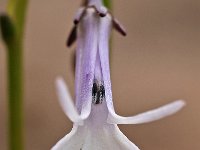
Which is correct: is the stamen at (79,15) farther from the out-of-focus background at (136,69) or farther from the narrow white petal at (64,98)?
the out-of-focus background at (136,69)

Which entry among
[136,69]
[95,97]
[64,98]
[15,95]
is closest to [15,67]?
[15,95]

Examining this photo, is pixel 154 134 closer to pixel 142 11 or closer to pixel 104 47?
pixel 142 11

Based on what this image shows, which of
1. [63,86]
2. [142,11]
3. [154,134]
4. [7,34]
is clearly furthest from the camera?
[142,11]

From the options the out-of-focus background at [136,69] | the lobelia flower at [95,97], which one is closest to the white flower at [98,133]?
the lobelia flower at [95,97]

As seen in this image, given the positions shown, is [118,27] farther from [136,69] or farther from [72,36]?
[136,69]

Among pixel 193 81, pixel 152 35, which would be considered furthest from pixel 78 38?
pixel 152 35

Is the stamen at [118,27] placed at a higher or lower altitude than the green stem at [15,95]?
higher

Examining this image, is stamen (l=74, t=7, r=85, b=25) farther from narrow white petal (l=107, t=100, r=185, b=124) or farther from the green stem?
narrow white petal (l=107, t=100, r=185, b=124)

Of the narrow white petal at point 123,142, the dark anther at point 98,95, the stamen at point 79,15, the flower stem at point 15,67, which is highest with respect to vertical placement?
the stamen at point 79,15
